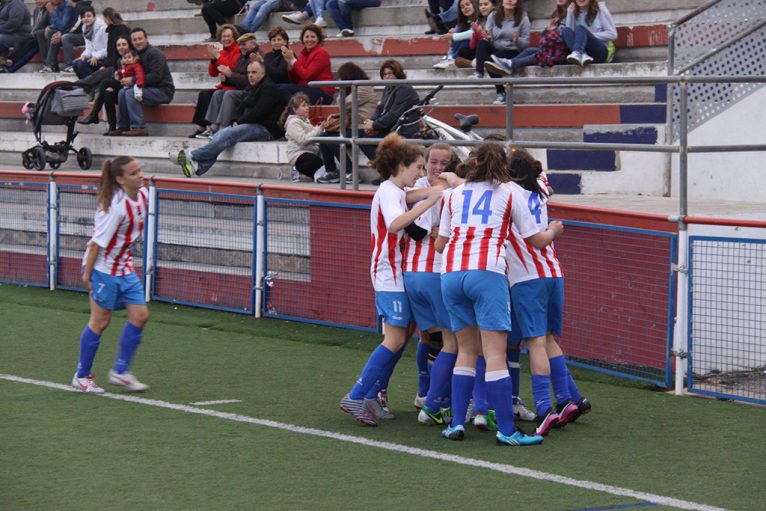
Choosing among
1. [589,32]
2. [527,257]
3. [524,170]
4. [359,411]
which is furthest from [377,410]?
[589,32]

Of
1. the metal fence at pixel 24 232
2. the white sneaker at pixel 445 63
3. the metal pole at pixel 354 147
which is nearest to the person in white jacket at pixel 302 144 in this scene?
the metal pole at pixel 354 147

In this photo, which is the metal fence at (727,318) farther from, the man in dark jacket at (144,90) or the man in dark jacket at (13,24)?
the man in dark jacket at (13,24)

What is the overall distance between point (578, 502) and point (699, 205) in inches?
187

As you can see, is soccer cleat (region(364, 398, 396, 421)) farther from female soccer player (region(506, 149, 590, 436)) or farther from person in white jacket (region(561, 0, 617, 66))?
person in white jacket (region(561, 0, 617, 66))

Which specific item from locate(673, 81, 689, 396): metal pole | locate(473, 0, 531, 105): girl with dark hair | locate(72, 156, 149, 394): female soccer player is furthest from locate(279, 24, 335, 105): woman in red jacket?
locate(673, 81, 689, 396): metal pole

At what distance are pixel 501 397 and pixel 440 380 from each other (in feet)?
2.14

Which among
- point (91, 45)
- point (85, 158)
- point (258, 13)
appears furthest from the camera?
point (91, 45)

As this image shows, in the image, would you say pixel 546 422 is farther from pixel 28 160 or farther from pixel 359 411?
pixel 28 160

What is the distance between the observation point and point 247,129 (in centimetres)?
1577

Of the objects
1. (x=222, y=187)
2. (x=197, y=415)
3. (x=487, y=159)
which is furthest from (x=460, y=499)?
(x=222, y=187)

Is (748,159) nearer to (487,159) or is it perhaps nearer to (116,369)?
(487,159)

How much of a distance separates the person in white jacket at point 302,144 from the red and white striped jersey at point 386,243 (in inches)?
233

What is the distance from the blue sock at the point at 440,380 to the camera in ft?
25.2

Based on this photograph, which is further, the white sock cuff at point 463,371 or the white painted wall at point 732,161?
the white painted wall at point 732,161
